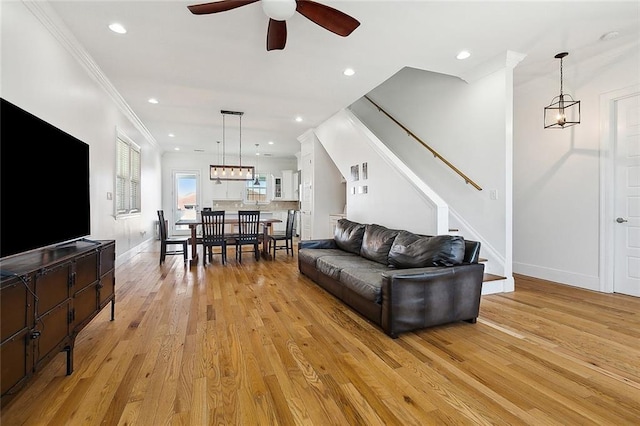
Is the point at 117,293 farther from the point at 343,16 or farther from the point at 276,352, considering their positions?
the point at 343,16

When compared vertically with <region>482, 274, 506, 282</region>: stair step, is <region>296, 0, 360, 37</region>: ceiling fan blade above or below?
above

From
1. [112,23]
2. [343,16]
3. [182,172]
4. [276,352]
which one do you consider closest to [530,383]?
[276,352]

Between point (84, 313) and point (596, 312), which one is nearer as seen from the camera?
point (84, 313)

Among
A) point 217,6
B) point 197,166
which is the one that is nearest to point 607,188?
point 217,6

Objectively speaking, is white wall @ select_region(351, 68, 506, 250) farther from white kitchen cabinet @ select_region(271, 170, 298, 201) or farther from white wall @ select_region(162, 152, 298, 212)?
white wall @ select_region(162, 152, 298, 212)

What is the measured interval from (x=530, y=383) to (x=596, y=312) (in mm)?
1940

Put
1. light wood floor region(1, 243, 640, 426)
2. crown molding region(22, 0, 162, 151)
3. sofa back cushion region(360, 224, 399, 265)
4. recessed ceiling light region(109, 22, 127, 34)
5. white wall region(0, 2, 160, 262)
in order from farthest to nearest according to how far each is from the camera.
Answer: sofa back cushion region(360, 224, 399, 265) < recessed ceiling light region(109, 22, 127, 34) < crown molding region(22, 0, 162, 151) < white wall region(0, 2, 160, 262) < light wood floor region(1, 243, 640, 426)

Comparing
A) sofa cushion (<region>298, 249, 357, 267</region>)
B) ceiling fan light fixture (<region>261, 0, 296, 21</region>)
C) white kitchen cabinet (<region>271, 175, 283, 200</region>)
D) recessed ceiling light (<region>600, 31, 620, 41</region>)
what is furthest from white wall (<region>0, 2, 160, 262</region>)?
white kitchen cabinet (<region>271, 175, 283, 200</region>)

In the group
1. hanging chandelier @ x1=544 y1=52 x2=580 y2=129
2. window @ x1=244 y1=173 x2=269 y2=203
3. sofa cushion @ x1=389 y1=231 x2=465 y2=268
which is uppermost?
hanging chandelier @ x1=544 y1=52 x2=580 y2=129

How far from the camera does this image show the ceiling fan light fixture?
7.39ft

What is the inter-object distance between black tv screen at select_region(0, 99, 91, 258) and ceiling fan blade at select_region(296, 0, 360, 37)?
6.52 ft

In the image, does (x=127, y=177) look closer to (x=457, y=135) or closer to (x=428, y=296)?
(x=428, y=296)

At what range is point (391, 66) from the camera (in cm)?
391

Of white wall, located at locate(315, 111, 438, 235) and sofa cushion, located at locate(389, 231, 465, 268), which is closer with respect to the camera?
sofa cushion, located at locate(389, 231, 465, 268)
